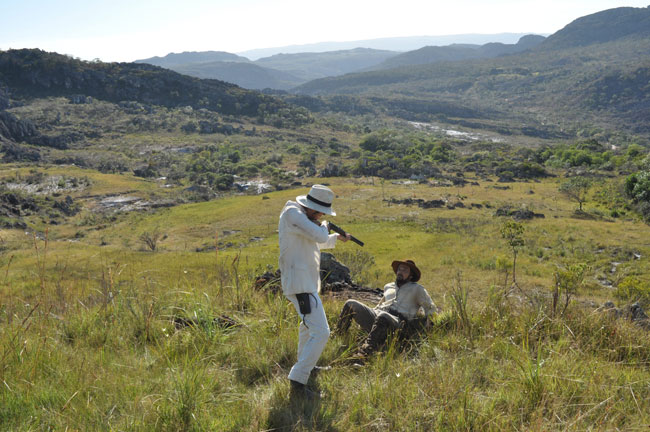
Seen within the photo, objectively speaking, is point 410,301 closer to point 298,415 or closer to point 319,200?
point 319,200

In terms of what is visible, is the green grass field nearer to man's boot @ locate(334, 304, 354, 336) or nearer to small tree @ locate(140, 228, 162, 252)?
man's boot @ locate(334, 304, 354, 336)

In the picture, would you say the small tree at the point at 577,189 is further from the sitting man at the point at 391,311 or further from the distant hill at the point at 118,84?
the distant hill at the point at 118,84

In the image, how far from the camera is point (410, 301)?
18.2 feet

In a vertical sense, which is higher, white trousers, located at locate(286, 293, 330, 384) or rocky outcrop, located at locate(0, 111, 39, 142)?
rocky outcrop, located at locate(0, 111, 39, 142)

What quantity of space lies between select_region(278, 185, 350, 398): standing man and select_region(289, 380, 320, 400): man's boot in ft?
0.20

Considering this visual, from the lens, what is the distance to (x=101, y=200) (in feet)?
200

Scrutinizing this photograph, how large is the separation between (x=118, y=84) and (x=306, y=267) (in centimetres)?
18147

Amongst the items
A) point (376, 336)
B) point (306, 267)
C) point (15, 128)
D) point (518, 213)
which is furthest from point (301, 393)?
point (15, 128)

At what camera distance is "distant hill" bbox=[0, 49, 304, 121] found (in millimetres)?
149125

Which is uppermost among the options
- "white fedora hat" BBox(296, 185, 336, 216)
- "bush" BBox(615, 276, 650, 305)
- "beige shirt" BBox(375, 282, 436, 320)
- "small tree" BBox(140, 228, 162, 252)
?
"white fedora hat" BBox(296, 185, 336, 216)

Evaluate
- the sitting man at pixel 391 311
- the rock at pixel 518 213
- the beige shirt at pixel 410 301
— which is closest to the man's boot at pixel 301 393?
the sitting man at pixel 391 311

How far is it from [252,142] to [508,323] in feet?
405

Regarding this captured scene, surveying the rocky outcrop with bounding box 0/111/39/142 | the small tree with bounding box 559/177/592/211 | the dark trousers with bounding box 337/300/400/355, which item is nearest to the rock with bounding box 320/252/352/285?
the dark trousers with bounding box 337/300/400/355

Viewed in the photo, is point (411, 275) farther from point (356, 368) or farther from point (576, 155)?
point (576, 155)
